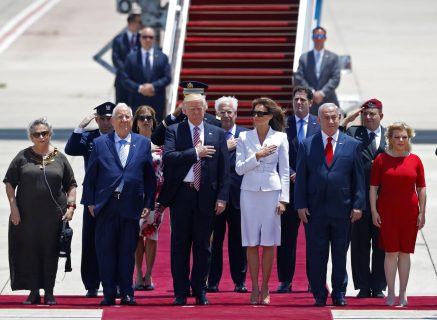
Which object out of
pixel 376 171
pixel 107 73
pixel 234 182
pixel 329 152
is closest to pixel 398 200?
pixel 376 171

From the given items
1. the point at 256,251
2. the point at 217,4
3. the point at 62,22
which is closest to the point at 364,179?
the point at 256,251

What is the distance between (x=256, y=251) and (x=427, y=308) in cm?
168

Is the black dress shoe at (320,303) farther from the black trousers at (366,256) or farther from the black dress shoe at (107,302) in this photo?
the black dress shoe at (107,302)

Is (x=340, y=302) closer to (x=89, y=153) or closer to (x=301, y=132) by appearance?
(x=301, y=132)

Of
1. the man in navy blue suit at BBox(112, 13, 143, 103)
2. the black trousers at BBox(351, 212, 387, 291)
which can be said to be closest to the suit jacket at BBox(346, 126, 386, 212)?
the black trousers at BBox(351, 212, 387, 291)

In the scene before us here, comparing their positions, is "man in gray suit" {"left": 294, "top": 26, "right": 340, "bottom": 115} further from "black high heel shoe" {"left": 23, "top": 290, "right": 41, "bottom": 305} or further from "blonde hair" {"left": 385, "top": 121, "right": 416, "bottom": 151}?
"black high heel shoe" {"left": 23, "top": 290, "right": 41, "bottom": 305}

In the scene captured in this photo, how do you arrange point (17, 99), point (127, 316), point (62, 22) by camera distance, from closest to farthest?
point (127, 316) < point (17, 99) < point (62, 22)

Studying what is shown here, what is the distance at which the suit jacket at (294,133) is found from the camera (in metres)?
14.2

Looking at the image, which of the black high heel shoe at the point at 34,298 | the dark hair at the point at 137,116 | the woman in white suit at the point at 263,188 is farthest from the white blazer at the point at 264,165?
the black high heel shoe at the point at 34,298

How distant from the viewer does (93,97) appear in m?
29.8

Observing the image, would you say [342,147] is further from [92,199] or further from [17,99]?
[17,99]

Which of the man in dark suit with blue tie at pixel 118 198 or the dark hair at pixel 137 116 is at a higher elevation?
the dark hair at pixel 137 116

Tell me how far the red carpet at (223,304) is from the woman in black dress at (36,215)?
271 millimetres

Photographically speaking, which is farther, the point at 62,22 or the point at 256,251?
the point at 62,22
